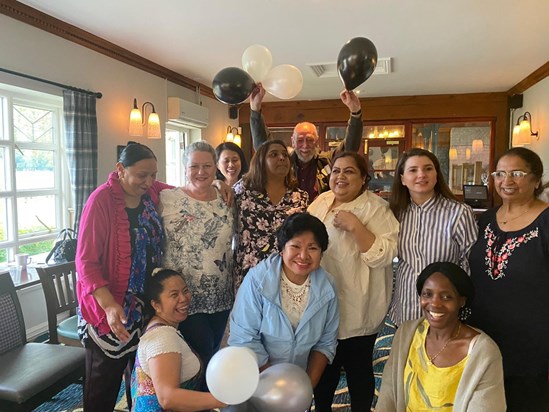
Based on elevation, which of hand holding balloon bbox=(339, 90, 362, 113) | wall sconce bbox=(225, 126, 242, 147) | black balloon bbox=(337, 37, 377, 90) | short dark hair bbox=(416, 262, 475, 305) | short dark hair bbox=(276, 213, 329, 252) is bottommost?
short dark hair bbox=(416, 262, 475, 305)

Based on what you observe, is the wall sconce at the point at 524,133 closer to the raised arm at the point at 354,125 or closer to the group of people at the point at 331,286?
the raised arm at the point at 354,125

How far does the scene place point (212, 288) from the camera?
186 cm

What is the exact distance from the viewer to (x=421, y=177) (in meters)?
1.66

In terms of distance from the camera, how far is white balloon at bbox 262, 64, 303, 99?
233 centimetres

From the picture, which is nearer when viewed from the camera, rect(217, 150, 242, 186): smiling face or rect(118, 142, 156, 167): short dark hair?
rect(118, 142, 156, 167): short dark hair

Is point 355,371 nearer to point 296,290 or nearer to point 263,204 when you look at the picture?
point 296,290

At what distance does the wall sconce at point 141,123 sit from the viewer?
4047 millimetres

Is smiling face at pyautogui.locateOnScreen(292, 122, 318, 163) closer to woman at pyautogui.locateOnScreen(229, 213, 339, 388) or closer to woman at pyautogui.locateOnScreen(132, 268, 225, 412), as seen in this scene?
woman at pyautogui.locateOnScreen(229, 213, 339, 388)

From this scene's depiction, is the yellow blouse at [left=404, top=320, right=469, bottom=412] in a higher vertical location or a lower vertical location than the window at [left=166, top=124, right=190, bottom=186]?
lower

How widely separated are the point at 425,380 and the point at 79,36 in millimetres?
3699

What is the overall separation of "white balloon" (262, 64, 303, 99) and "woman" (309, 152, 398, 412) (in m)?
0.74

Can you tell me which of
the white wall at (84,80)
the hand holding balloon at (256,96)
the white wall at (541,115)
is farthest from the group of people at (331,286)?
the white wall at (541,115)

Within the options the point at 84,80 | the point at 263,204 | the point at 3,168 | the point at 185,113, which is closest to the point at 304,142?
the point at 263,204

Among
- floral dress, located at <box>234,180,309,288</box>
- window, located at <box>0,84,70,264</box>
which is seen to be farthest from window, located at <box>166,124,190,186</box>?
floral dress, located at <box>234,180,309,288</box>
